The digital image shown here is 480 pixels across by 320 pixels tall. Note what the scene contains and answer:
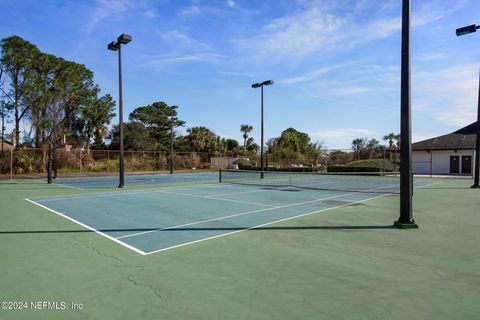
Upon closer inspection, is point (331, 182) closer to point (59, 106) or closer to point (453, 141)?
point (453, 141)

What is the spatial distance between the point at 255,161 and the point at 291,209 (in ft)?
118

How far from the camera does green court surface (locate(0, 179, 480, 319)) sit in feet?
12.3

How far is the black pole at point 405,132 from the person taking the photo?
7.87 m

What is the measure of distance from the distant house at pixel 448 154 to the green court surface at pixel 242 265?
29.6 metres

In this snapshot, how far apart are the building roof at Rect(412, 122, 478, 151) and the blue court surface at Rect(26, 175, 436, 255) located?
28.4 m

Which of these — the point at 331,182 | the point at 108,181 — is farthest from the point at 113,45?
the point at 331,182

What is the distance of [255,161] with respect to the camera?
46.8 metres

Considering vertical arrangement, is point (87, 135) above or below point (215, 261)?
above

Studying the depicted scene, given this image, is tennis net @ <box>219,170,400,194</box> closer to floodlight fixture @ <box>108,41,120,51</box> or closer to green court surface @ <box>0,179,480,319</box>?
green court surface @ <box>0,179,480,319</box>

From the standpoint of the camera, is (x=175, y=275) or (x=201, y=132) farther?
(x=201, y=132)

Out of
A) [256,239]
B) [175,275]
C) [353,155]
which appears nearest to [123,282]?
[175,275]

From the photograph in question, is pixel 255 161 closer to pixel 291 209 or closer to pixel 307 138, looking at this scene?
pixel 291 209

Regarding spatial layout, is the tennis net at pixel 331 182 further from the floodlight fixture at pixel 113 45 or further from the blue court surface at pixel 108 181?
the floodlight fixture at pixel 113 45

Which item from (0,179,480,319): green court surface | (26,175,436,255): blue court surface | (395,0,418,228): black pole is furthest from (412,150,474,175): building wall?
(395,0,418,228): black pole
